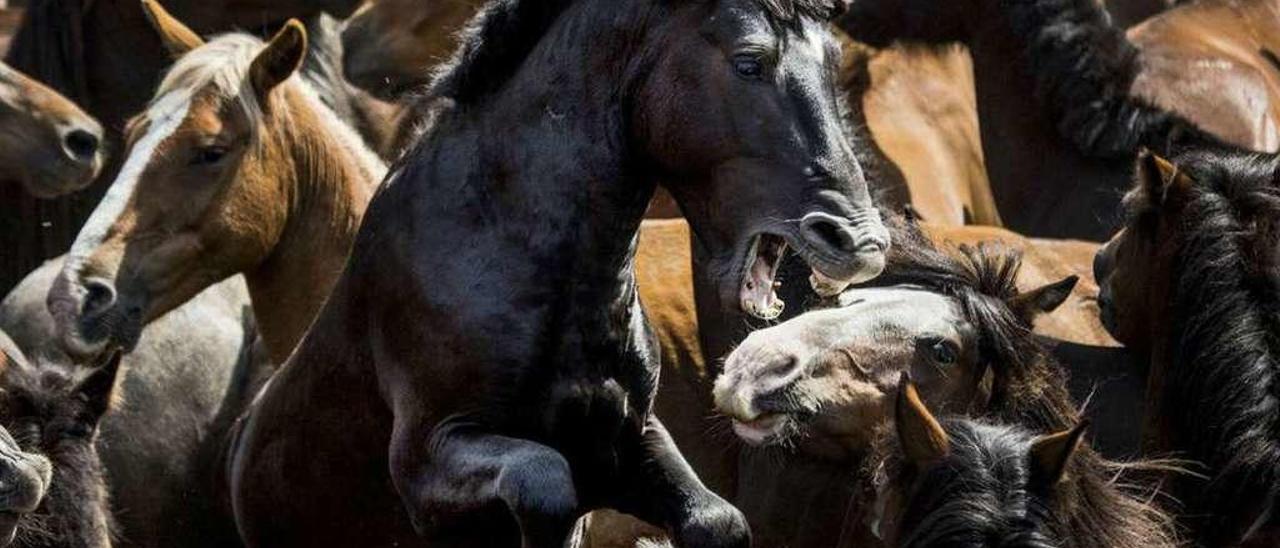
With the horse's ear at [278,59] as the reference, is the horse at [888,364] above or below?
above

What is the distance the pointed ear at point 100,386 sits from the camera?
5973 millimetres

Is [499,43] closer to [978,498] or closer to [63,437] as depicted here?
[63,437]

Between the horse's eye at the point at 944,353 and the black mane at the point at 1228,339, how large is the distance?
0.42 m

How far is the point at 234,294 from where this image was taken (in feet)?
26.6

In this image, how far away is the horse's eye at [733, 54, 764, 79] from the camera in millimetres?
5043

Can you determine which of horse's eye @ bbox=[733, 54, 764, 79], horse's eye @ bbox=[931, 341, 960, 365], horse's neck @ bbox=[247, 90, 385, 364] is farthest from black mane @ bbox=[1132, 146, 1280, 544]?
horse's neck @ bbox=[247, 90, 385, 364]

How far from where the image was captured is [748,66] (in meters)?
5.04

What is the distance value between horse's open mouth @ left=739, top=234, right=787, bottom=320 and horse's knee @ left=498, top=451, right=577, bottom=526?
1.33 feet

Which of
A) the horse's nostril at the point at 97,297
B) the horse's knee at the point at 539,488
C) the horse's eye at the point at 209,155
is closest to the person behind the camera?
the horse's knee at the point at 539,488

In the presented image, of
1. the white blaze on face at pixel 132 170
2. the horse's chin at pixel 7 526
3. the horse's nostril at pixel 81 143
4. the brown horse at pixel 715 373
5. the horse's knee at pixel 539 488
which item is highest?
the horse's knee at pixel 539 488

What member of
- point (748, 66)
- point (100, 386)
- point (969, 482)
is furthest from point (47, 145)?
point (969, 482)

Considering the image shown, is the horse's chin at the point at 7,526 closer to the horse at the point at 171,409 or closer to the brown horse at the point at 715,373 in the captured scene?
the brown horse at the point at 715,373

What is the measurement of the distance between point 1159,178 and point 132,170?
7.36 ft

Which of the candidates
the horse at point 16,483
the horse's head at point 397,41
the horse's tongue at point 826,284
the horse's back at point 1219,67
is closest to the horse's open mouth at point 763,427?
the horse's tongue at point 826,284
